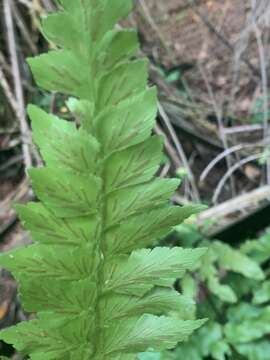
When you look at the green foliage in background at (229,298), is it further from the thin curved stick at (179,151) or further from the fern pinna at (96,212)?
the fern pinna at (96,212)

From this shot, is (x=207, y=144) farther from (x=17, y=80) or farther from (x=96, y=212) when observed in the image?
(x=96, y=212)

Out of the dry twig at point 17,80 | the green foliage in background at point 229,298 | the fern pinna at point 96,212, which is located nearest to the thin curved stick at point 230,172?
the green foliage in background at point 229,298

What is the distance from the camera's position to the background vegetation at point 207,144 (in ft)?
7.50

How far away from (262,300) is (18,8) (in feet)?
7.21

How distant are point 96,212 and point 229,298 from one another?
5.70 feet

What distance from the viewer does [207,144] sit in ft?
12.5

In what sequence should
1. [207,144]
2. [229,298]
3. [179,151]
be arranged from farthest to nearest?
[207,144] → [179,151] → [229,298]

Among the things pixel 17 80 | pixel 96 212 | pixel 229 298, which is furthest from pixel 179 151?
pixel 96 212

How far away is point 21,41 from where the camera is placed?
3.61 m

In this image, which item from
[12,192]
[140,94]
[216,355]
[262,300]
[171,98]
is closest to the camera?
[140,94]

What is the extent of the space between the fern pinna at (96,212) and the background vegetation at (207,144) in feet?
0.56

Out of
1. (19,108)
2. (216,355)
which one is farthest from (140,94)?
(19,108)

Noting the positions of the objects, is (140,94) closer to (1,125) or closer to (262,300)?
(262,300)

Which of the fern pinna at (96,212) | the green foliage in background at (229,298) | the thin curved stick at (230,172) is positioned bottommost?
the thin curved stick at (230,172)
